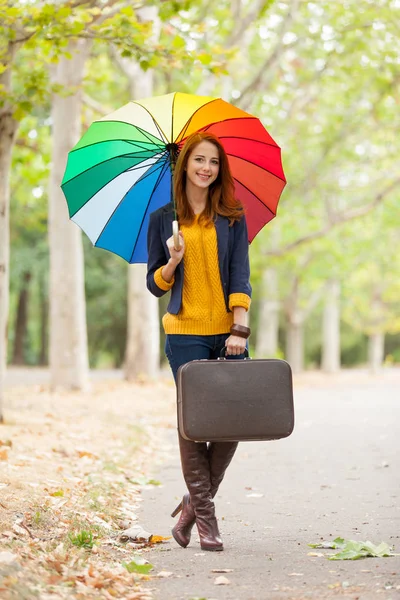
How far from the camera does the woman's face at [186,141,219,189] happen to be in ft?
15.9

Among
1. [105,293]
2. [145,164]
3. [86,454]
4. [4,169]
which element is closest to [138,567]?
[145,164]

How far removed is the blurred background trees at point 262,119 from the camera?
28.4 ft

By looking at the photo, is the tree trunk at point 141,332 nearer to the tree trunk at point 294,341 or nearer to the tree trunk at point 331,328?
the tree trunk at point 294,341

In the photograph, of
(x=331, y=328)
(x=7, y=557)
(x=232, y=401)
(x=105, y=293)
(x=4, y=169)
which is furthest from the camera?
(x=105, y=293)

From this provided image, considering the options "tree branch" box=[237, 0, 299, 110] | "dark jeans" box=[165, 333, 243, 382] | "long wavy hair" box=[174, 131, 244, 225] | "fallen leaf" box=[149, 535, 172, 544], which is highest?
"tree branch" box=[237, 0, 299, 110]

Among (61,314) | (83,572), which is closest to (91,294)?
(61,314)

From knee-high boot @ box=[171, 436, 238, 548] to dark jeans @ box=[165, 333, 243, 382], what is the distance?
1.61 feet

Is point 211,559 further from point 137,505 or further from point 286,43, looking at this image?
point 286,43

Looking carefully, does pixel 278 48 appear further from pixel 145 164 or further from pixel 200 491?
pixel 200 491

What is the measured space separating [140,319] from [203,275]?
45.7 feet

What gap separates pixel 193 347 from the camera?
15.8 ft

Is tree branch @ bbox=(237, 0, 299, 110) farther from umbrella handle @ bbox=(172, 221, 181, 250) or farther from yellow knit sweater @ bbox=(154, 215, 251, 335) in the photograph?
umbrella handle @ bbox=(172, 221, 181, 250)

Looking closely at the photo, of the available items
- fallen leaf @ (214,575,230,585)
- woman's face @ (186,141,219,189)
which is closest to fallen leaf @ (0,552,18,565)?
fallen leaf @ (214,575,230,585)

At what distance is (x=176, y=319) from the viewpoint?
4.82 m
